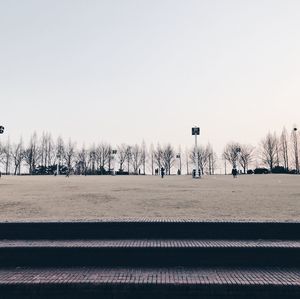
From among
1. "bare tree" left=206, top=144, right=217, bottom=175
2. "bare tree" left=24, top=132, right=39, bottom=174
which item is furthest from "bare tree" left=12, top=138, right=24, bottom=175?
"bare tree" left=206, top=144, right=217, bottom=175

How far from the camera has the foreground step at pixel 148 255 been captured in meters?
5.51

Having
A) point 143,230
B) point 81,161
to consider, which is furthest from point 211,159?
point 143,230

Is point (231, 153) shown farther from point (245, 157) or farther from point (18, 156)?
point (18, 156)

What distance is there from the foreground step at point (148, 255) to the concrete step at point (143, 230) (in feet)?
2.60

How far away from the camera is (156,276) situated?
4.95 meters

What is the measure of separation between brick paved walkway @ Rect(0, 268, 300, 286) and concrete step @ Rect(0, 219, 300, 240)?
109 centimetres

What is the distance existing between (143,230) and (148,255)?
36.8 inches

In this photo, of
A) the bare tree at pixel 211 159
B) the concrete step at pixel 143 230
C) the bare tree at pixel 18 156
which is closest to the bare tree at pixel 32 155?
the bare tree at pixel 18 156

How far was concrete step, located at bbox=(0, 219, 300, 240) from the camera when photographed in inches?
251

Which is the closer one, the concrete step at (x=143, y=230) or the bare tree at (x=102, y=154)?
the concrete step at (x=143, y=230)
